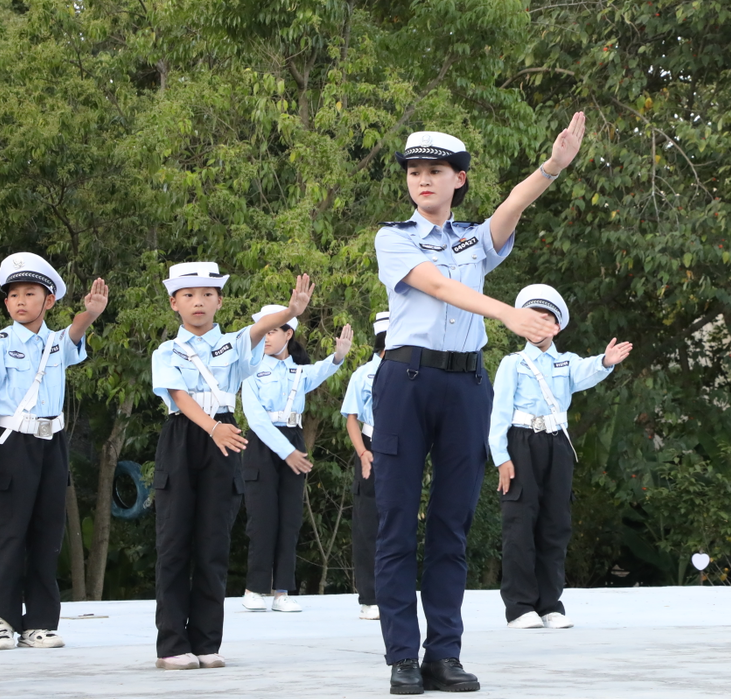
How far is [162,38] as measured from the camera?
1469 cm

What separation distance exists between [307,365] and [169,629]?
442 cm

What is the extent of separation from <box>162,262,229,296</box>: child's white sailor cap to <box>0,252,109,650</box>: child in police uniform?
0.79 metres

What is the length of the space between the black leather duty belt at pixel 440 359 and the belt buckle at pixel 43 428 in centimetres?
272

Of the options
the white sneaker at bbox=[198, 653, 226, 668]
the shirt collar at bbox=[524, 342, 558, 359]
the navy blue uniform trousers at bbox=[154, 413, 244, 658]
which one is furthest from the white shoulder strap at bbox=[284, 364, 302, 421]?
the white sneaker at bbox=[198, 653, 226, 668]

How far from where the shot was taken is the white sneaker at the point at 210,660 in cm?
578

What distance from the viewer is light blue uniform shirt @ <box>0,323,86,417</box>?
691 cm

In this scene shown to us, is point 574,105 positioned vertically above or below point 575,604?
above

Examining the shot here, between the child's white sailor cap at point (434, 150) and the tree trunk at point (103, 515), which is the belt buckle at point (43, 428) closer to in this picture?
the child's white sailor cap at point (434, 150)

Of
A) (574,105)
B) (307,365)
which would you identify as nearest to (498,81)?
(574,105)

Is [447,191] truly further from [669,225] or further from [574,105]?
[574,105]

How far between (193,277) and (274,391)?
12.0ft

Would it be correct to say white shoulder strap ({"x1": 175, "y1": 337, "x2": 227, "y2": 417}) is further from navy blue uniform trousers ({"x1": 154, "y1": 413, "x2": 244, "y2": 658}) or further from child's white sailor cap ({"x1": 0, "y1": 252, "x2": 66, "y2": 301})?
child's white sailor cap ({"x1": 0, "y1": 252, "x2": 66, "y2": 301})

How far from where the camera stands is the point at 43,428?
6965mm

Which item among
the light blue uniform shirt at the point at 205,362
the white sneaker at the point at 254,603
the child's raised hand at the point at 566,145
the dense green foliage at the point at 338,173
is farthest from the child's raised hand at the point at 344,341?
the child's raised hand at the point at 566,145
